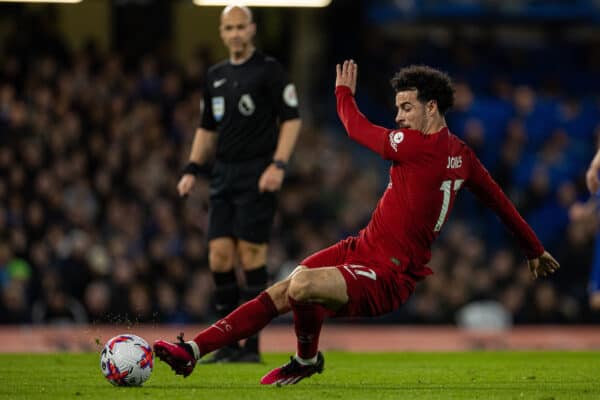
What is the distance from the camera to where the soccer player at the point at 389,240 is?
666 cm

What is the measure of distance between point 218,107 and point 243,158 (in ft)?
1.45

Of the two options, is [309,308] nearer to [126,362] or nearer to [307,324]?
[307,324]

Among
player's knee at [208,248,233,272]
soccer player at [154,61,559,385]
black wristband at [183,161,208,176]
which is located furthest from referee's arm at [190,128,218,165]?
soccer player at [154,61,559,385]

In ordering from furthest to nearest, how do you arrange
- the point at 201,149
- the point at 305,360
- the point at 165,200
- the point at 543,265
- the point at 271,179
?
the point at 165,200
the point at 201,149
the point at 271,179
the point at 543,265
the point at 305,360

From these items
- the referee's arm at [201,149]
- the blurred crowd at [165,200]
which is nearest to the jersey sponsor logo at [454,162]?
the referee's arm at [201,149]

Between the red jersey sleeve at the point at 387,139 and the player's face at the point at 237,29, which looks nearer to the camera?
the red jersey sleeve at the point at 387,139

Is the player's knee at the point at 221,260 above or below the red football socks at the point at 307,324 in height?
below

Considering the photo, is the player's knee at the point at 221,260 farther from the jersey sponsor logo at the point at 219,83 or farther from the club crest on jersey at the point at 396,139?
the club crest on jersey at the point at 396,139

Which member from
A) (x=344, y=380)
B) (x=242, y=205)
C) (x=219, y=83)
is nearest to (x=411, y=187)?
(x=344, y=380)

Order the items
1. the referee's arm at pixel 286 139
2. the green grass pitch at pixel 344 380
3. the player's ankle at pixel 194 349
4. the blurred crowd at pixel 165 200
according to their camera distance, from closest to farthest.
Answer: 1. the green grass pitch at pixel 344 380
2. the player's ankle at pixel 194 349
3. the referee's arm at pixel 286 139
4. the blurred crowd at pixel 165 200

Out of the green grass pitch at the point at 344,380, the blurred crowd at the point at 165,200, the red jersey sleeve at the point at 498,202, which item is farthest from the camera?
the blurred crowd at the point at 165,200

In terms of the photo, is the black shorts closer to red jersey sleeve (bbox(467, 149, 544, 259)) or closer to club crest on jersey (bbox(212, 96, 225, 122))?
Answer: club crest on jersey (bbox(212, 96, 225, 122))

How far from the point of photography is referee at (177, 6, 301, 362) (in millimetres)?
8922

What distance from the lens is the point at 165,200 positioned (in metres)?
16.0
